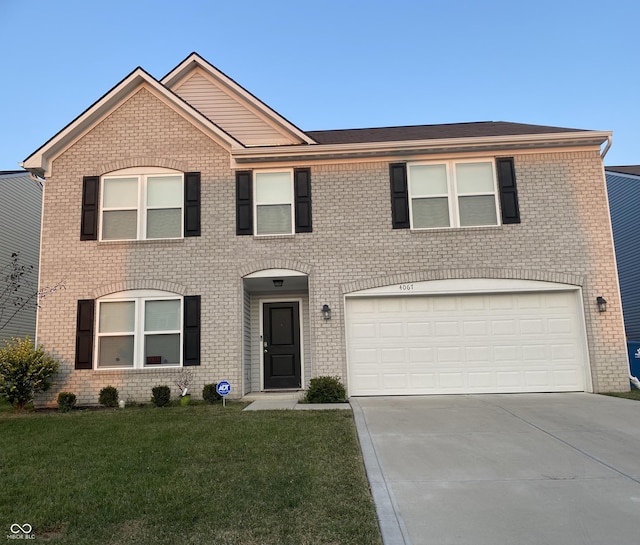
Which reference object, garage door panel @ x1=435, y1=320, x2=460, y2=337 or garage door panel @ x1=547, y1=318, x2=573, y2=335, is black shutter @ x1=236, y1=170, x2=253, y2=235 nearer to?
garage door panel @ x1=435, y1=320, x2=460, y2=337

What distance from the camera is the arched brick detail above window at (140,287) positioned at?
10.7 m

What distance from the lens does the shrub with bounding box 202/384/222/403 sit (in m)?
10.1

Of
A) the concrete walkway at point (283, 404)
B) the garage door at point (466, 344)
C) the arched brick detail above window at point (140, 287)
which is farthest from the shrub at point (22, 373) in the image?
the garage door at point (466, 344)

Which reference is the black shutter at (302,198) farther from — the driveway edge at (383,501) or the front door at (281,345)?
the driveway edge at (383,501)

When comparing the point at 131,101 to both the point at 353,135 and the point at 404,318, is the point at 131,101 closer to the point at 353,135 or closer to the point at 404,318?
the point at 353,135

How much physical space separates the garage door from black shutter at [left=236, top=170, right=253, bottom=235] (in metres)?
2.87

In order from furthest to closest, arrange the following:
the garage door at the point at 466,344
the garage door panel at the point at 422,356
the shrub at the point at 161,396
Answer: the garage door panel at the point at 422,356 → the garage door at the point at 466,344 → the shrub at the point at 161,396

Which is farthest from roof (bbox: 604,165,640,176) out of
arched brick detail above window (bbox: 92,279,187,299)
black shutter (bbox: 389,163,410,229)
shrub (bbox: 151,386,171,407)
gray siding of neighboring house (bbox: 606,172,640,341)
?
shrub (bbox: 151,386,171,407)

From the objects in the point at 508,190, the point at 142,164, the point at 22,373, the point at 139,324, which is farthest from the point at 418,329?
the point at 22,373

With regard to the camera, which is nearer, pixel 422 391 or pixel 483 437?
pixel 483 437

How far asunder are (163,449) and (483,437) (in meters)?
4.10

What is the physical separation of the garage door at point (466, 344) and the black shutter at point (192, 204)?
3.88 meters

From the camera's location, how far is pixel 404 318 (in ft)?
35.2

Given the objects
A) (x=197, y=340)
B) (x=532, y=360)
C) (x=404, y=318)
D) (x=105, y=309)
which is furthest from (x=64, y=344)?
(x=532, y=360)
